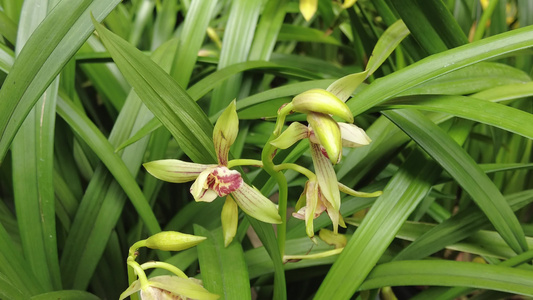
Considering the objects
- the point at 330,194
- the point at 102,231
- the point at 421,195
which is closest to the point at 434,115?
the point at 421,195

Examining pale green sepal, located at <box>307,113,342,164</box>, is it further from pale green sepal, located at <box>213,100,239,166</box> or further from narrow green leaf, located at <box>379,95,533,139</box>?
narrow green leaf, located at <box>379,95,533,139</box>

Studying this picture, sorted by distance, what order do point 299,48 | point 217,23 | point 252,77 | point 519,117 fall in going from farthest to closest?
point 299,48 → point 217,23 → point 252,77 → point 519,117

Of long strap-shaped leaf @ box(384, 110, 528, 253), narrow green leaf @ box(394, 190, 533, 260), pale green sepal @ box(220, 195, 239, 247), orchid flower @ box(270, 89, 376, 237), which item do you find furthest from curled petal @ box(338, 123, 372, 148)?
narrow green leaf @ box(394, 190, 533, 260)

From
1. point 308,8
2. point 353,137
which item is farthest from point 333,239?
point 308,8

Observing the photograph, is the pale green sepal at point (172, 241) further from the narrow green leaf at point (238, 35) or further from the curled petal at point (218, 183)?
the narrow green leaf at point (238, 35)

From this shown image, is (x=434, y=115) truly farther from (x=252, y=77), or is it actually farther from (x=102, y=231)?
(x=102, y=231)

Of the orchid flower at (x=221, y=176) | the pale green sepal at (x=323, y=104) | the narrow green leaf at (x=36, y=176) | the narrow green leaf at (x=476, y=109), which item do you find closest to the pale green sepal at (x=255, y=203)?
the orchid flower at (x=221, y=176)

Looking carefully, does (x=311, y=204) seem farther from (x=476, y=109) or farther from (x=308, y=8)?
(x=308, y=8)
